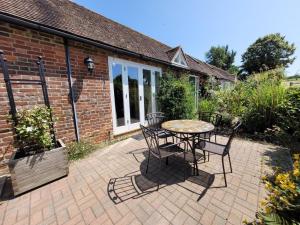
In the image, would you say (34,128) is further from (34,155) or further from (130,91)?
(130,91)

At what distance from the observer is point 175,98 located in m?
5.75

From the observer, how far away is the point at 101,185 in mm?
2484

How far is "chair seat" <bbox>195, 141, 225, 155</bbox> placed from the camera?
2.62m

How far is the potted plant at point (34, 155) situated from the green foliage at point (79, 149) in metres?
0.81

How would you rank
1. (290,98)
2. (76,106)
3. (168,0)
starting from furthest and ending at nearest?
(168,0)
(290,98)
(76,106)

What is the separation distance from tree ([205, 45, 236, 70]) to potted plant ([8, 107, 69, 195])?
3444cm

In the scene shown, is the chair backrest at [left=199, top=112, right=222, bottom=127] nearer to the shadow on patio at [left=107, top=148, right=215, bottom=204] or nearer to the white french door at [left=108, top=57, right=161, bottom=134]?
the shadow on patio at [left=107, top=148, right=215, bottom=204]

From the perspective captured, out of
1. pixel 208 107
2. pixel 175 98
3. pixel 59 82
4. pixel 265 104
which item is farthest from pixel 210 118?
pixel 59 82

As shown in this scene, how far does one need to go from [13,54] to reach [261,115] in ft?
23.4

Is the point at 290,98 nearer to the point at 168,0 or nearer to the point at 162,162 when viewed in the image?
the point at 162,162

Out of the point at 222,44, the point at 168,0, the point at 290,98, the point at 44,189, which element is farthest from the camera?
the point at 222,44

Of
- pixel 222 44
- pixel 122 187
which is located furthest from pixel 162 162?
pixel 222 44

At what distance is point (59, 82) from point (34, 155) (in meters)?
1.82

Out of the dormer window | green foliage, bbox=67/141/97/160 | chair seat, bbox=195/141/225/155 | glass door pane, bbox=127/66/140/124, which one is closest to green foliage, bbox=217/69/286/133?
chair seat, bbox=195/141/225/155
